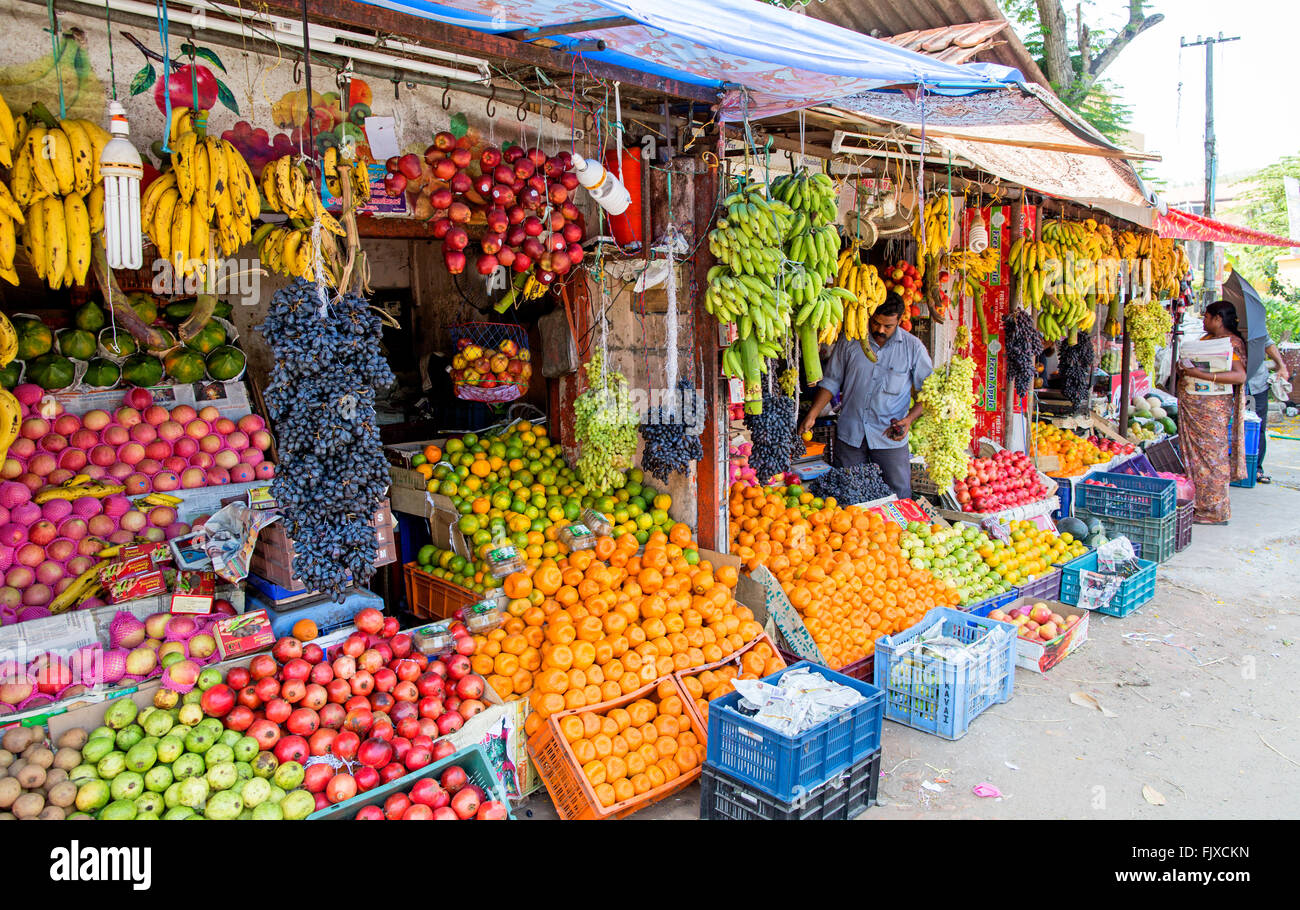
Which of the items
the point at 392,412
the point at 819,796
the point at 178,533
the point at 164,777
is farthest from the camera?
the point at 392,412

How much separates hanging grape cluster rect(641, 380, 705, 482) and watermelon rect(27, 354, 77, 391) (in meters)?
2.63

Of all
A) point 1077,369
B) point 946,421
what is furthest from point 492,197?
point 1077,369

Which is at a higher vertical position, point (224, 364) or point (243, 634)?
point (224, 364)

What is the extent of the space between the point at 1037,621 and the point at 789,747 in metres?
2.64

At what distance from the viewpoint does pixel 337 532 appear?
2.89 metres

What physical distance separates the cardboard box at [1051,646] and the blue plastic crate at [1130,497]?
6.99 feet

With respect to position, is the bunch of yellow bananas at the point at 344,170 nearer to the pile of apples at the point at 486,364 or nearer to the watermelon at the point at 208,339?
the watermelon at the point at 208,339

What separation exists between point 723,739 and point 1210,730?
250 cm

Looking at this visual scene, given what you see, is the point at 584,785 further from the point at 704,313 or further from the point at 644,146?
the point at 644,146

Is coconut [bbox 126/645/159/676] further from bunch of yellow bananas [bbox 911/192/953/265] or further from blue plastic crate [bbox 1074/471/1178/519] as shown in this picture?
blue plastic crate [bbox 1074/471/1178/519]

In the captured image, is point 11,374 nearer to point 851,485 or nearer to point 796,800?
point 796,800

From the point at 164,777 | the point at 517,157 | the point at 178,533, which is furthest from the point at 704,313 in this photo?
the point at 164,777

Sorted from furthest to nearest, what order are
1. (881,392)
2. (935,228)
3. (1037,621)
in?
(935,228), (881,392), (1037,621)

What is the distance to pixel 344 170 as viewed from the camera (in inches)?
126
